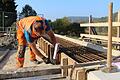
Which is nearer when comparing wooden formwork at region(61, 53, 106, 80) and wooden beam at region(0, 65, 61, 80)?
wooden formwork at region(61, 53, 106, 80)

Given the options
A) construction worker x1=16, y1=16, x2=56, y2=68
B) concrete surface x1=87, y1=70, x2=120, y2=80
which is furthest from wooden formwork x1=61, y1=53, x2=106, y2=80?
construction worker x1=16, y1=16, x2=56, y2=68

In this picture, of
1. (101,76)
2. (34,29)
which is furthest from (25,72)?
(34,29)

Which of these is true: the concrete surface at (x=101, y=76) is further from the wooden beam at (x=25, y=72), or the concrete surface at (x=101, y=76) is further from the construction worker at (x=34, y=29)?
the construction worker at (x=34, y=29)

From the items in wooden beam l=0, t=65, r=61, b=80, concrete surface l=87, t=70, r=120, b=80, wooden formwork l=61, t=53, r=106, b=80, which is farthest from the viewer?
wooden beam l=0, t=65, r=61, b=80

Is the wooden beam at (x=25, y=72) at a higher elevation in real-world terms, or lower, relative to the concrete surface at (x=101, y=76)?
lower

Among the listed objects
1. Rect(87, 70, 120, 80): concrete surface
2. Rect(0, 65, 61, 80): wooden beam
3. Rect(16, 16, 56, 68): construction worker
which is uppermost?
Rect(16, 16, 56, 68): construction worker

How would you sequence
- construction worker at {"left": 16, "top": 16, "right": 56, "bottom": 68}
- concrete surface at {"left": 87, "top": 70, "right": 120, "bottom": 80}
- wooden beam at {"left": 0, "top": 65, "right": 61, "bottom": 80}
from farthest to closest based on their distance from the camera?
construction worker at {"left": 16, "top": 16, "right": 56, "bottom": 68}
wooden beam at {"left": 0, "top": 65, "right": 61, "bottom": 80}
concrete surface at {"left": 87, "top": 70, "right": 120, "bottom": 80}

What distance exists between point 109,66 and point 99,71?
127mm

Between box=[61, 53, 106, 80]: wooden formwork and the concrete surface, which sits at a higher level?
the concrete surface

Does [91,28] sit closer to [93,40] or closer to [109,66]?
[93,40]

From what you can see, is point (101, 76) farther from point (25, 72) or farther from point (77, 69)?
point (25, 72)

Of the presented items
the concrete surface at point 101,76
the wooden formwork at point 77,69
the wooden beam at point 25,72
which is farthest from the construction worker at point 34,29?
the concrete surface at point 101,76

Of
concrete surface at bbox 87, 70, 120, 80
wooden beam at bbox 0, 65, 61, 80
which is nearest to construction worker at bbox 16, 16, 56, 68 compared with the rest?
wooden beam at bbox 0, 65, 61, 80

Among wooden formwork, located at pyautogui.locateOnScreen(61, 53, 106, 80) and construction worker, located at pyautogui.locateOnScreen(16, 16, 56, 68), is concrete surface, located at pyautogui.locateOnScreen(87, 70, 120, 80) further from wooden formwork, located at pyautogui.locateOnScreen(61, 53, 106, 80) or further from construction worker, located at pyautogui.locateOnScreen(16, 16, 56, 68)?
construction worker, located at pyautogui.locateOnScreen(16, 16, 56, 68)
